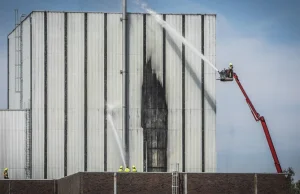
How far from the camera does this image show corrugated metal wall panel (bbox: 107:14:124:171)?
219 ft

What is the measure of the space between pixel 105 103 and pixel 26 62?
879 centimetres

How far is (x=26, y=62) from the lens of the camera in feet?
226

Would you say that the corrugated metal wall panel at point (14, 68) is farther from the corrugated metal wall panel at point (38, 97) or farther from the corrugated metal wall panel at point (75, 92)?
the corrugated metal wall panel at point (75, 92)

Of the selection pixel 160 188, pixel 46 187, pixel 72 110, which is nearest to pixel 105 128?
pixel 72 110

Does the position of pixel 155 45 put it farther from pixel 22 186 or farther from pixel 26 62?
pixel 22 186

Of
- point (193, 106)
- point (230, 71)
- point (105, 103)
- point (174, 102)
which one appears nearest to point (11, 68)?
point (105, 103)

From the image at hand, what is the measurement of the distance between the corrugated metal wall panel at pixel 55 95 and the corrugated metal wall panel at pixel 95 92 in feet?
8.32

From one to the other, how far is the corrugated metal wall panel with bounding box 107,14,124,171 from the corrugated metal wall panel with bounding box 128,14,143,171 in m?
0.97

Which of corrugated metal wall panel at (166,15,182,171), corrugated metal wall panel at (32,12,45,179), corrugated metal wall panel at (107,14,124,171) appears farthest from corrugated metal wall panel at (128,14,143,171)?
corrugated metal wall panel at (32,12,45,179)

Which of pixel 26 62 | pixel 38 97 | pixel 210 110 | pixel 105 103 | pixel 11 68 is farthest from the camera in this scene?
pixel 11 68

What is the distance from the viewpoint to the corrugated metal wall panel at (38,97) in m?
67.1

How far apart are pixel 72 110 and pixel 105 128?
3506 mm

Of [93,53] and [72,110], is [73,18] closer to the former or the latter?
[93,53]

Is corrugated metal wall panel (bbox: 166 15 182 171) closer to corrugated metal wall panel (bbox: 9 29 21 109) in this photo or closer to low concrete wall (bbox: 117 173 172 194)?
low concrete wall (bbox: 117 173 172 194)
